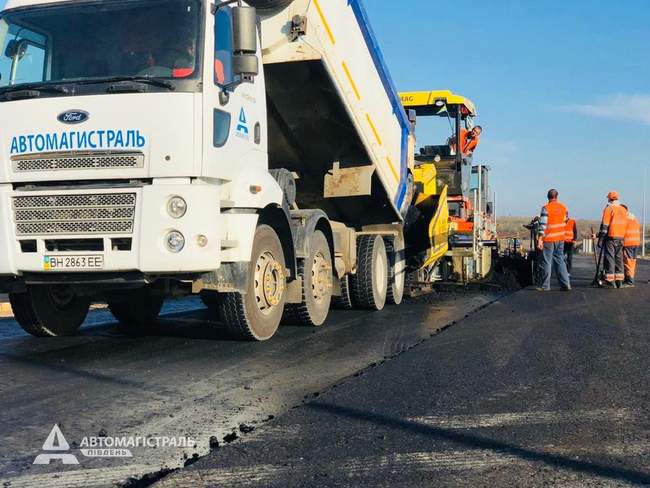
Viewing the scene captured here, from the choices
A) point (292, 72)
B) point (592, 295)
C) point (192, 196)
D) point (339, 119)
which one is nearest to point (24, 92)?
point (192, 196)

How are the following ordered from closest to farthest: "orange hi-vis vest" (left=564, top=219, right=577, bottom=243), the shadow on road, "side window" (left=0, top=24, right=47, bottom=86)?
1. the shadow on road
2. "side window" (left=0, top=24, right=47, bottom=86)
3. "orange hi-vis vest" (left=564, top=219, right=577, bottom=243)

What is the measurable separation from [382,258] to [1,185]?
17.7 ft

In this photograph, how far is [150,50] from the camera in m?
5.44

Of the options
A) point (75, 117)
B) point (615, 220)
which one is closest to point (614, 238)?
point (615, 220)

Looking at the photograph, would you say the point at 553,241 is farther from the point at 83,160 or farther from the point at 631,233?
the point at 83,160

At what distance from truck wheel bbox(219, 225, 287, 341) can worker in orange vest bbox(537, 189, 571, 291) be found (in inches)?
271

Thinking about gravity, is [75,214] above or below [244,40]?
below

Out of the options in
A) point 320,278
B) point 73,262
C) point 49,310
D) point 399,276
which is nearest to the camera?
point 73,262

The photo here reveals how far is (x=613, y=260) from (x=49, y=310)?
978 centimetres

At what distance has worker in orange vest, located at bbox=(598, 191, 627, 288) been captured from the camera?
41.5ft

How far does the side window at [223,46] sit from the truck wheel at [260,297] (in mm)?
1343

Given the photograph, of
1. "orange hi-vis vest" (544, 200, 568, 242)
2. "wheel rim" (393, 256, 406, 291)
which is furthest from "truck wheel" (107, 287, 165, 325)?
"orange hi-vis vest" (544, 200, 568, 242)

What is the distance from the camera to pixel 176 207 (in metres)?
5.13

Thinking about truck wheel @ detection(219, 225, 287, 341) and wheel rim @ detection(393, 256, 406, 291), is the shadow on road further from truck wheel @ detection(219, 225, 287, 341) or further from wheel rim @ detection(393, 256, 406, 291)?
wheel rim @ detection(393, 256, 406, 291)
